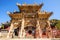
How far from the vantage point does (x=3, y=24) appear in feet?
122

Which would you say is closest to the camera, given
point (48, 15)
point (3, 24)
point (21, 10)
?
point (48, 15)

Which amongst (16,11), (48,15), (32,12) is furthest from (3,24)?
(48,15)

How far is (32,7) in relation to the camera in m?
27.9

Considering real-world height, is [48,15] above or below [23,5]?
below

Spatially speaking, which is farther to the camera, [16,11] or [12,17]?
[16,11]

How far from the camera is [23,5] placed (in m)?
27.7

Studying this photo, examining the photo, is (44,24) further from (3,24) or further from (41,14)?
(3,24)

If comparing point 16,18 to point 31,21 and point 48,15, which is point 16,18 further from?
point 48,15

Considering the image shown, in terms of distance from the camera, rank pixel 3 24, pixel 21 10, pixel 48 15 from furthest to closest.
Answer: pixel 3 24, pixel 21 10, pixel 48 15

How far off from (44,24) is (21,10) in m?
4.73

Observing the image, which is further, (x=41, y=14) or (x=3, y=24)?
(x=3, y=24)

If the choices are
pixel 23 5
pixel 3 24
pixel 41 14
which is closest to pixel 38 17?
pixel 41 14

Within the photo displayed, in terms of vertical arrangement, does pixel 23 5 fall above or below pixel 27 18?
above

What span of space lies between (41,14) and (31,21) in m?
2.24
